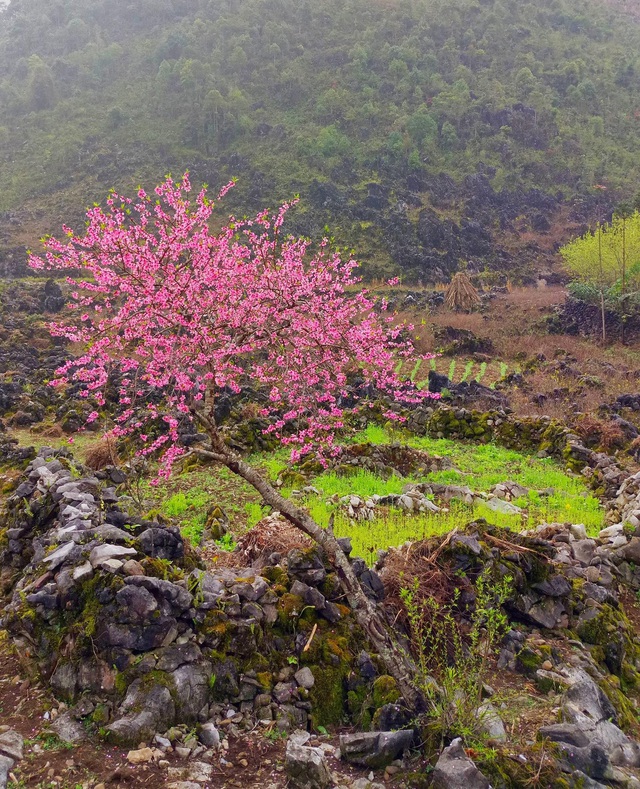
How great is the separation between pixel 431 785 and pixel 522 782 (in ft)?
2.21

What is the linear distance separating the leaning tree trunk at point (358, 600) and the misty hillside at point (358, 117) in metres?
44.4

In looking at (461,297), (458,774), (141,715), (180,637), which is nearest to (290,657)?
(180,637)

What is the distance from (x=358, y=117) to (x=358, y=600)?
2890 inches

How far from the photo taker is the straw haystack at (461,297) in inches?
1510

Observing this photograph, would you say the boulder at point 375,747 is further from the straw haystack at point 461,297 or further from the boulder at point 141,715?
the straw haystack at point 461,297

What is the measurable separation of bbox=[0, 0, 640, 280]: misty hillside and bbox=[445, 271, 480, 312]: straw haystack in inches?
393

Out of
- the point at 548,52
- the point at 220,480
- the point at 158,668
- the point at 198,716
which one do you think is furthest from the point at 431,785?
the point at 548,52

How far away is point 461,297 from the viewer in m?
38.5

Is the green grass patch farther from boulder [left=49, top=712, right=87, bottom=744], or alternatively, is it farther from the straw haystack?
the straw haystack

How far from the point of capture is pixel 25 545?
740cm

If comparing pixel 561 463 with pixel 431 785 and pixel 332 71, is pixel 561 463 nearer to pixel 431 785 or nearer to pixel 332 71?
pixel 431 785

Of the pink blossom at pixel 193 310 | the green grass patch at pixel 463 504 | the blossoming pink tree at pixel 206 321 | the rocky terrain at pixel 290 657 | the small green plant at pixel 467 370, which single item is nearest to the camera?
the rocky terrain at pixel 290 657

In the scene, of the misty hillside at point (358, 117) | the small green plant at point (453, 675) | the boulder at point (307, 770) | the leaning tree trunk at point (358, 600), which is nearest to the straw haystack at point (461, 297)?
the misty hillside at point (358, 117)

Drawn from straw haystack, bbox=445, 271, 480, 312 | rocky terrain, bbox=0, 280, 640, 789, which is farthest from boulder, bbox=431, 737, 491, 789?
straw haystack, bbox=445, 271, 480, 312
